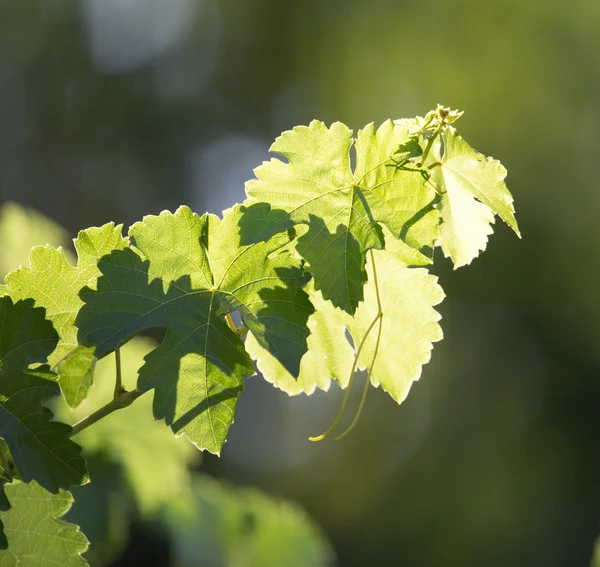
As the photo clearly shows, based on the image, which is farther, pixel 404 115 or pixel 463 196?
pixel 404 115

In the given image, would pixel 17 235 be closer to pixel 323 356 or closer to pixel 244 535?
pixel 323 356

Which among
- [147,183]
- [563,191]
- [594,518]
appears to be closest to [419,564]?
[594,518]

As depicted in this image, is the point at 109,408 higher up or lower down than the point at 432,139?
lower down

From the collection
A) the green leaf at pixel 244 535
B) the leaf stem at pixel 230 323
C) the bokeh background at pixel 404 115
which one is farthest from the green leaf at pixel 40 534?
the bokeh background at pixel 404 115

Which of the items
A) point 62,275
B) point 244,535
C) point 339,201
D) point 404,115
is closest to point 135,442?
point 244,535

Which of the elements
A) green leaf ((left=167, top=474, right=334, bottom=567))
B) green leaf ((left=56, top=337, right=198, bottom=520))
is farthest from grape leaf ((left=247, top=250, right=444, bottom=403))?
green leaf ((left=167, top=474, right=334, bottom=567))

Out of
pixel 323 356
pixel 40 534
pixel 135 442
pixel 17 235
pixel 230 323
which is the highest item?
pixel 230 323

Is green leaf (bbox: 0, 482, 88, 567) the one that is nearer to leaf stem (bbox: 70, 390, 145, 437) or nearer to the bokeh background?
leaf stem (bbox: 70, 390, 145, 437)

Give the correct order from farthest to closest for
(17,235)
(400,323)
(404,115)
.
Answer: (404,115) < (17,235) < (400,323)
